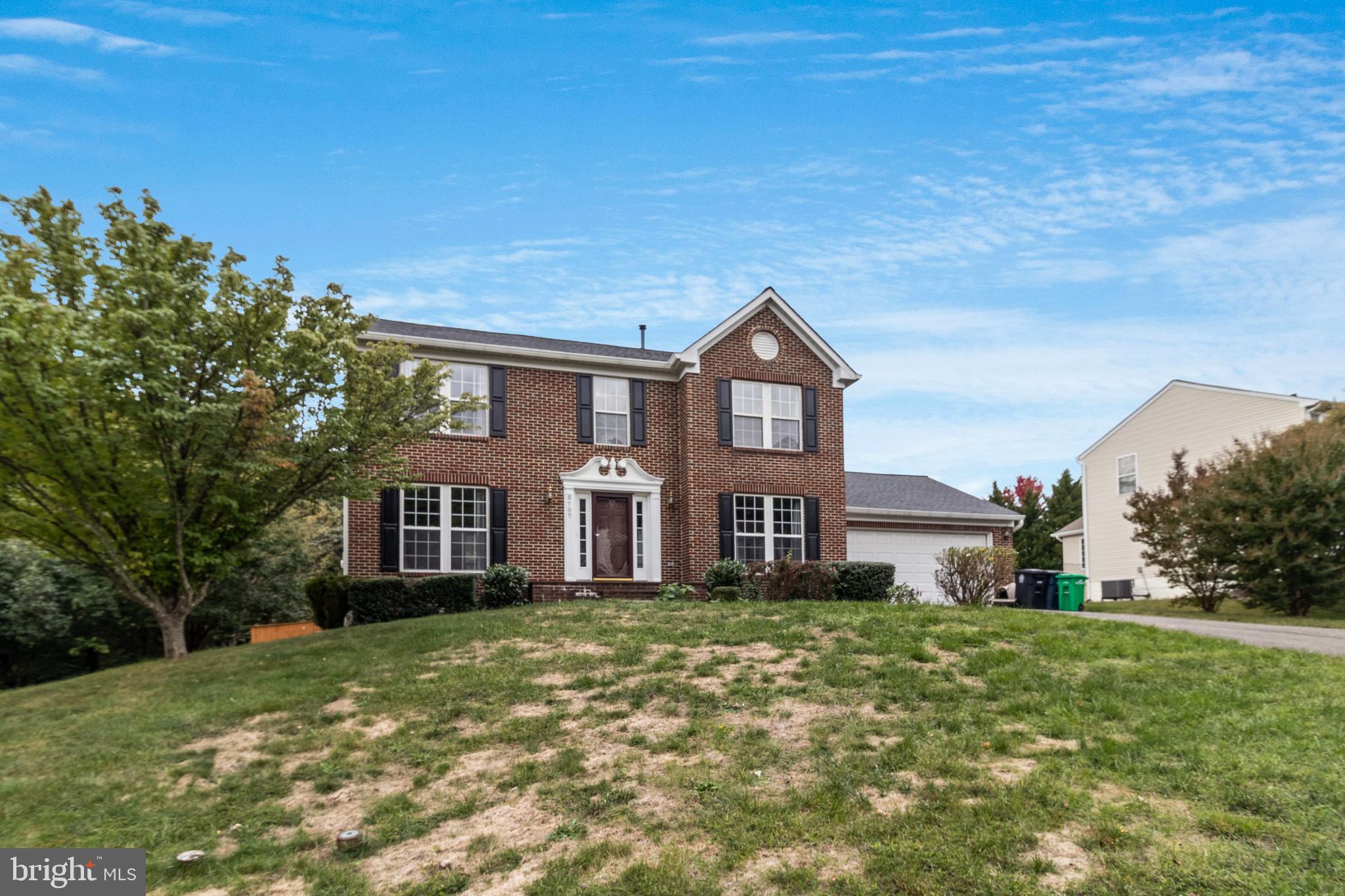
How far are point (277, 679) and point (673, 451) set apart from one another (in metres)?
11.0

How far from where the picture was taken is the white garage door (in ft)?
80.5

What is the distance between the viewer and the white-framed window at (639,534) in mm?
20672

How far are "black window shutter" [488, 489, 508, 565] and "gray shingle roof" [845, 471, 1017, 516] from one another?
9200mm

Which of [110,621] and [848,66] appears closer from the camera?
[848,66]

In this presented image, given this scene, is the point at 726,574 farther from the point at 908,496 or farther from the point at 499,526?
the point at 908,496

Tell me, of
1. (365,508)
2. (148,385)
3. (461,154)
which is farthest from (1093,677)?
(365,508)

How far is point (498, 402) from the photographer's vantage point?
19.6 m

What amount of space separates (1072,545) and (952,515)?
14.4 m

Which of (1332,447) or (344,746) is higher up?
(1332,447)

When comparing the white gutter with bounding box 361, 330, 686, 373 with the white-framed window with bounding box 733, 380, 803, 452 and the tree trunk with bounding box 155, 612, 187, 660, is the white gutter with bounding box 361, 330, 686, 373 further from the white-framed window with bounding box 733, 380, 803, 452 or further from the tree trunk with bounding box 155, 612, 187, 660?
the tree trunk with bounding box 155, 612, 187, 660

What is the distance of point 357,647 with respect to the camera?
1329 cm

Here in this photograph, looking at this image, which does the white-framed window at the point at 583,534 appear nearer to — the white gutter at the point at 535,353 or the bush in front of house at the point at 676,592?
the bush in front of house at the point at 676,592

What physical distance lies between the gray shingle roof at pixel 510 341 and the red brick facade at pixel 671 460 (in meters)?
0.80

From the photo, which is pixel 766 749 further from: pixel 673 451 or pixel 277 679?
pixel 673 451
